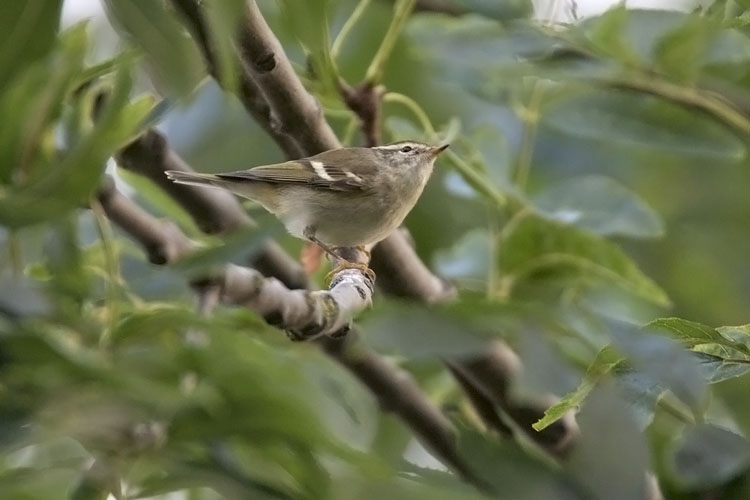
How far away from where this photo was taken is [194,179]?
1.51 meters

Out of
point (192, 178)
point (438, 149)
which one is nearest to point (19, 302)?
point (192, 178)

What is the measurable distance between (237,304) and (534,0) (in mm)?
877

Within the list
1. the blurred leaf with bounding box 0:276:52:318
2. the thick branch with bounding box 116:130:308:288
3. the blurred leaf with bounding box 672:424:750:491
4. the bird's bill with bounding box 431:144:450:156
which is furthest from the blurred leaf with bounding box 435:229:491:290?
the blurred leaf with bounding box 0:276:52:318

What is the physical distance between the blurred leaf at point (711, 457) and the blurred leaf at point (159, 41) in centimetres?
53

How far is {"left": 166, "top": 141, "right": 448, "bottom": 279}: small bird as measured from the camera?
5.95ft

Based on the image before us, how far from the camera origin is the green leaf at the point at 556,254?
1.66 metres

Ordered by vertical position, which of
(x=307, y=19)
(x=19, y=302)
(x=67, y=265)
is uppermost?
(x=307, y=19)

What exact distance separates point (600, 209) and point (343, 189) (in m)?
0.56

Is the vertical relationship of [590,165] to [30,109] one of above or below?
below

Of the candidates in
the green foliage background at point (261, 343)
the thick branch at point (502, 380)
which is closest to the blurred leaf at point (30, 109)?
the green foliage background at point (261, 343)

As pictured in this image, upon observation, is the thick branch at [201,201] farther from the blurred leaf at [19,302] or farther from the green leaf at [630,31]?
the blurred leaf at [19,302]

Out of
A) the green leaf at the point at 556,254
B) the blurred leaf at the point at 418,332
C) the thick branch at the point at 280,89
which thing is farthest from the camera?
the green leaf at the point at 556,254

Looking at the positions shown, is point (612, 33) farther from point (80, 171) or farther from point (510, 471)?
point (80, 171)

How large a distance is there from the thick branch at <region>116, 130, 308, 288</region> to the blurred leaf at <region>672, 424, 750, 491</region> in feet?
2.28
